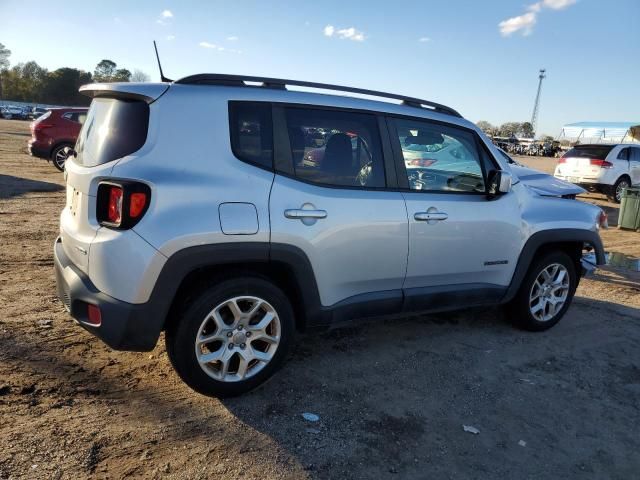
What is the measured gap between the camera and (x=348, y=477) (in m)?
2.48

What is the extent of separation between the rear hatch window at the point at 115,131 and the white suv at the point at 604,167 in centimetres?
1429

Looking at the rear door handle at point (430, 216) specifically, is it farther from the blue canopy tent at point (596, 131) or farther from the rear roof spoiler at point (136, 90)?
the blue canopy tent at point (596, 131)

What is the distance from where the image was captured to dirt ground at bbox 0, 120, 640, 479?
2557mm

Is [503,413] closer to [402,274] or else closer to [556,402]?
[556,402]

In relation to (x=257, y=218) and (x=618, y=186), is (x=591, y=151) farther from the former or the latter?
(x=257, y=218)

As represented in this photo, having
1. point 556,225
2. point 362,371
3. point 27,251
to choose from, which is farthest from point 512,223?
point 27,251

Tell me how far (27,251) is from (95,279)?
3754mm

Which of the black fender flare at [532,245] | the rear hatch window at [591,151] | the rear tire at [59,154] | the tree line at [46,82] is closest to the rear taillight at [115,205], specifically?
the black fender flare at [532,245]

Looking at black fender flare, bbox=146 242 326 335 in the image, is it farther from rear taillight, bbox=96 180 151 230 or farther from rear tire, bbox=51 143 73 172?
rear tire, bbox=51 143 73 172

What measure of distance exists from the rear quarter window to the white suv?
1368cm

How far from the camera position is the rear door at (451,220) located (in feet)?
11.8

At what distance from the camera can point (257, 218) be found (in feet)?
9.46

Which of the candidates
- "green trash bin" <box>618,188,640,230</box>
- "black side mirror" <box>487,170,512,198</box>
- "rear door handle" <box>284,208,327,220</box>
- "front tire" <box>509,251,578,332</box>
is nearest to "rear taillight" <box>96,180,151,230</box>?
"rear door handle" <box>284,208,327,220</box>

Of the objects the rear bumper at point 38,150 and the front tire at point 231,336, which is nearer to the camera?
the front tire at point 231,336
